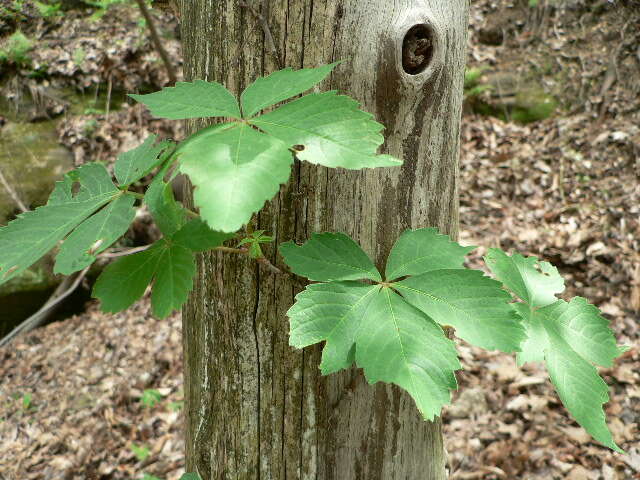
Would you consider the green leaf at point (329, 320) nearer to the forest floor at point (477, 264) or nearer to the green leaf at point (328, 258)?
the green leaf at point (328, 258)

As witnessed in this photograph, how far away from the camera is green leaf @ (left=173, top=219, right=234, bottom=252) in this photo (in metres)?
0.96

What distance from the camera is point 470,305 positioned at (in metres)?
0.93

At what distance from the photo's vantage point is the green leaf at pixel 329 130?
80 cm

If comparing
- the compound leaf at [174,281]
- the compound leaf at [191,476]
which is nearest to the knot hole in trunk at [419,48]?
the compound leaf at [174,281]

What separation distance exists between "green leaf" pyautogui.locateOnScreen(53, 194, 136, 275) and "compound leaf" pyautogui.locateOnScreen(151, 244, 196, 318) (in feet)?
0.49

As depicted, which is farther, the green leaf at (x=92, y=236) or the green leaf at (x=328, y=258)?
the green leaf at (x=328, y=258)

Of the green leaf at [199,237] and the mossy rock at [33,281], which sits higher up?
the green leaf at [199,237]

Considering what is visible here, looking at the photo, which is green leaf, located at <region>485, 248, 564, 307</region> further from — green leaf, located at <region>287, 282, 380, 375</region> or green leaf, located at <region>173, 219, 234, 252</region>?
green leaf, located at <region>173, 219, 234, 252</region>

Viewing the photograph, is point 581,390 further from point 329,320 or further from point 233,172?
point 233,172

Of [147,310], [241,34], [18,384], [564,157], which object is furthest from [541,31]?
[18,384]

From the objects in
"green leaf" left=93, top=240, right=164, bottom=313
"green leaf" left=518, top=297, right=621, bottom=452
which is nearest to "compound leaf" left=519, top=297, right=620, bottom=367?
"green leaf" left=518, top=297, right=621, bottom=452

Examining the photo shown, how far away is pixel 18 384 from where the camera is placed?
4.56m

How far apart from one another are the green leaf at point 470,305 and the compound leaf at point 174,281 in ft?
1.52

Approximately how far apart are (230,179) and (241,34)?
1.51 feet
